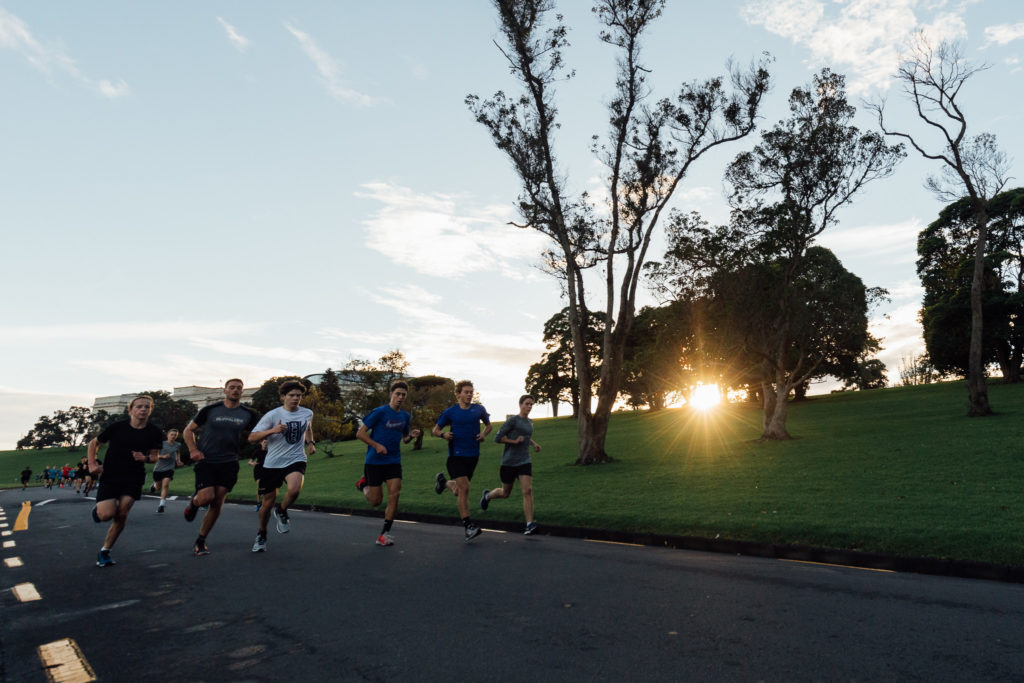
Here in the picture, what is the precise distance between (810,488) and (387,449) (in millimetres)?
8522

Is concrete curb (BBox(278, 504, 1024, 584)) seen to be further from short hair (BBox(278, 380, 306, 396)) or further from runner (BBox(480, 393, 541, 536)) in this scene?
short hair (BBox(278, 380, 306, 396))

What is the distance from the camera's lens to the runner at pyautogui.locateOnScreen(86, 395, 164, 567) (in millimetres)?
8461

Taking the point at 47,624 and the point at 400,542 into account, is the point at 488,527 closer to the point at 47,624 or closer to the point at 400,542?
the point at 400,542

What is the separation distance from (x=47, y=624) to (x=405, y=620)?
297cm

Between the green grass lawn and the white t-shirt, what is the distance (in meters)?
4.44

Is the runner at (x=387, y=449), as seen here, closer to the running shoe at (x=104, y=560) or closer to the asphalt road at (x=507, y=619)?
the asphalt road at (x=507, y=619)

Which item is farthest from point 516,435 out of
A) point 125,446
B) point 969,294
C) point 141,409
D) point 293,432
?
point 969,294

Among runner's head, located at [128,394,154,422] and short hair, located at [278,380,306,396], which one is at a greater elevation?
short hair, located at [278,380,306,396]

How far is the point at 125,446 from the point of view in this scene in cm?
859

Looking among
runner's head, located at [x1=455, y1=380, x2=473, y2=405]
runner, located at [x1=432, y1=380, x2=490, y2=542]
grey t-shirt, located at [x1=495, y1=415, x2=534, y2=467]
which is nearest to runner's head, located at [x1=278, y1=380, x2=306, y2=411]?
runner, located at [x1=432, y1=380, x2=490, y2=542]

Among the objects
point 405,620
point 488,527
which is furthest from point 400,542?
point 405,620

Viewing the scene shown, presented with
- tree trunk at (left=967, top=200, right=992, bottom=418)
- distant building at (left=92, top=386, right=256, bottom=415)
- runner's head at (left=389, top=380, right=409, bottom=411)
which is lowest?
runner's head at (left=389, top=380, right=409, bottom=411)

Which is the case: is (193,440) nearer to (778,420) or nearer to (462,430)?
(462,430)

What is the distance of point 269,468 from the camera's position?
9.56 meters
